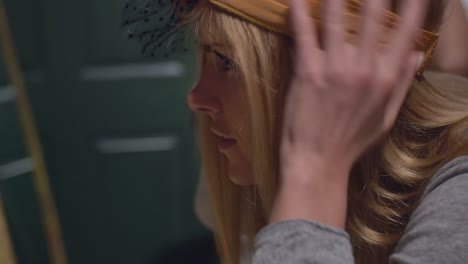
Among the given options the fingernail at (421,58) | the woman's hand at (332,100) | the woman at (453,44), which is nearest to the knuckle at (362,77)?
the woman's hand at (332,100)

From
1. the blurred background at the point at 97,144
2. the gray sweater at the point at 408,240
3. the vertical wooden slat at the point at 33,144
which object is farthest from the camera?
the blurred background at the point at 97,144

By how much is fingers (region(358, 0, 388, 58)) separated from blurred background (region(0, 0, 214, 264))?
1.16 meters

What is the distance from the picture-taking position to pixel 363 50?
63 cm

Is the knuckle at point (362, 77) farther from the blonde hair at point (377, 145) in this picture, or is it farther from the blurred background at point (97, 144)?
the blurred background at point (97, 144)

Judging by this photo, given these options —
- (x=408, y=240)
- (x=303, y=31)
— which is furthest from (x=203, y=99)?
(x=408, y=240)

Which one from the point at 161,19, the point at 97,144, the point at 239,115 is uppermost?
the point at 161,19

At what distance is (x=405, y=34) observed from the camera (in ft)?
2.15

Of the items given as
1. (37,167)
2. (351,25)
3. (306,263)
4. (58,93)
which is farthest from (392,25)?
(58,93)

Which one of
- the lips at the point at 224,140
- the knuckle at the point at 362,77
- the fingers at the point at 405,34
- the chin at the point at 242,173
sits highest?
the fingers at the point at 405,34

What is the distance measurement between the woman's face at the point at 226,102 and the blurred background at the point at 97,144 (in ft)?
3.18

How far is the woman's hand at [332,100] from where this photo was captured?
635 mm

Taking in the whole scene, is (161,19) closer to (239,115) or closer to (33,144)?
(239,115)

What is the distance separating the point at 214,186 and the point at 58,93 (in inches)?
37.6

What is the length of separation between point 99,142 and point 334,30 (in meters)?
1.36
